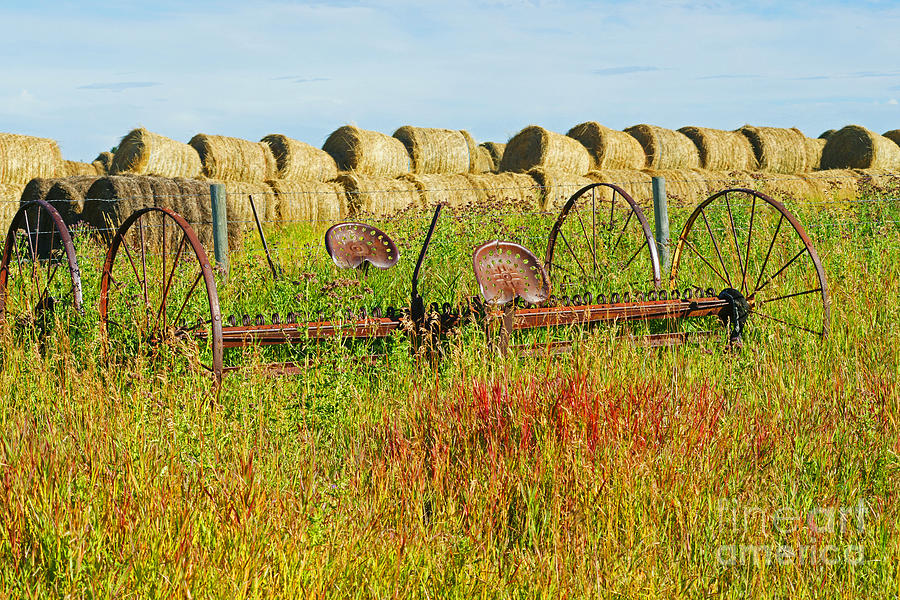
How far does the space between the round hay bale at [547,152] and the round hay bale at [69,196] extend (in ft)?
31.4

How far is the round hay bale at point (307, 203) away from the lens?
14859 mm

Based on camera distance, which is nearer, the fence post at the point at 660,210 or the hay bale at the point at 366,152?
the fence post at the point at 660,210

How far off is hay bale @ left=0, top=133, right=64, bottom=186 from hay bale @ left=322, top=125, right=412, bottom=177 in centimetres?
535

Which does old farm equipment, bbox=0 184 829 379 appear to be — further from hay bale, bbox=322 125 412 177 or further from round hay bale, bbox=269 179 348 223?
hay bale, bbox=322 125 412 177

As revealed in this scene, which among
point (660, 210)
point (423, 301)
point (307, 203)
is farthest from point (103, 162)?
point (423, 301)

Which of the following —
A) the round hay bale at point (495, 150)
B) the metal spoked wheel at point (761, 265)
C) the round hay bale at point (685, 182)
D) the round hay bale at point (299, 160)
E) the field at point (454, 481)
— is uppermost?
the round hay bale at point (495, 150)

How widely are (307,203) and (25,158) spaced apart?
4.79 m

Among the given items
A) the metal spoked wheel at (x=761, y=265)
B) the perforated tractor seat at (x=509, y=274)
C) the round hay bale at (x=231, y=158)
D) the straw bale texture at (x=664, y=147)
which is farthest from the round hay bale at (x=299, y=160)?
the perforated tractor seat at (x=509, y=274)

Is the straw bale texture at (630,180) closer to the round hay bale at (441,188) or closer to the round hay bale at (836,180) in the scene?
the round hay bale at (441,188)

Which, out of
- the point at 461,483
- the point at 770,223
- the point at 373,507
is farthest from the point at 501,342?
the point at 770,223

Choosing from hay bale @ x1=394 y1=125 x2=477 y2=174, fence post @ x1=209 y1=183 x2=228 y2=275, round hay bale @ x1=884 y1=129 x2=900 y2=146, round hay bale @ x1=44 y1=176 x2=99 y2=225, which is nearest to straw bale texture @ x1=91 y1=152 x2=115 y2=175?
hay bale @ x1=394 y1=125 x2=477 y2=174

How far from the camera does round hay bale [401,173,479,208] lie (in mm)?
15742

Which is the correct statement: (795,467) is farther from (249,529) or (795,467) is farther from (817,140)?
(817,140)

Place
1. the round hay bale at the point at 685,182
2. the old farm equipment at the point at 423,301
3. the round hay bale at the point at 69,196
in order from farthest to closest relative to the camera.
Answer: the round hay bale at the point at 685,182
the round hay bale at the point at 69,196
the old farm equipment at the point at 423,301
